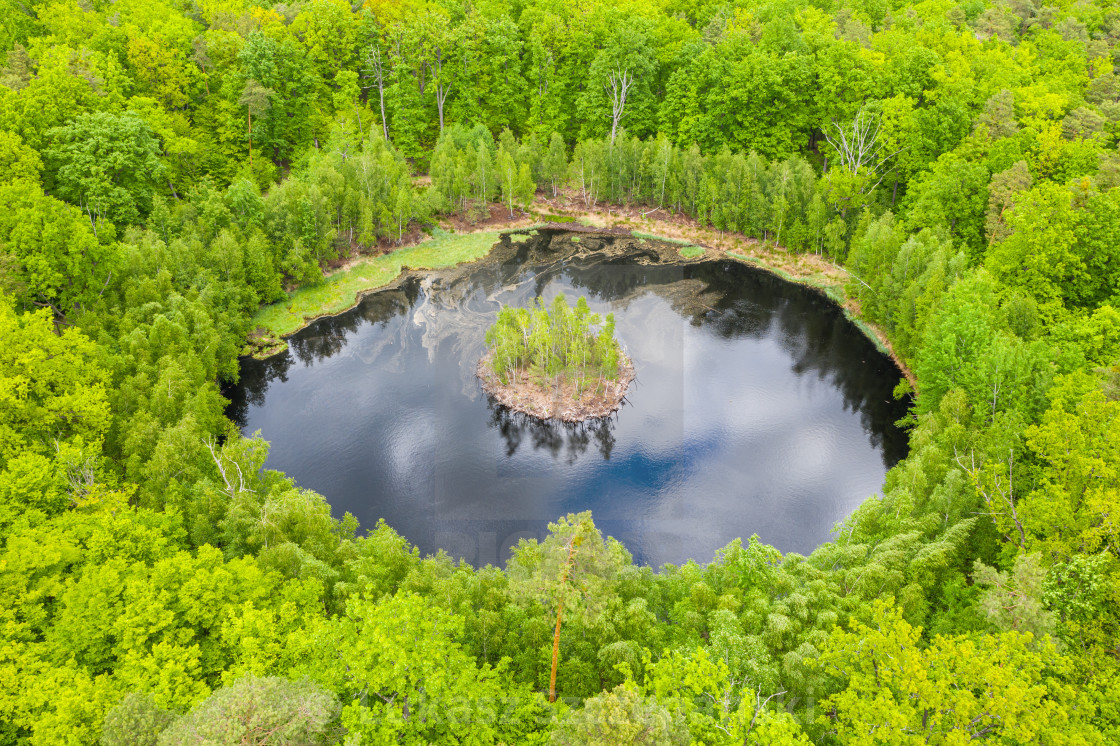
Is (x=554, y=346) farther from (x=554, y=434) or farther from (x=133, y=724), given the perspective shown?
(x=133, y=724)

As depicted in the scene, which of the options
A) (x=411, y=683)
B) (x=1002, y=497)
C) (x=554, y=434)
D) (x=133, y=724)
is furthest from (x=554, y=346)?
(x=133, y=724)

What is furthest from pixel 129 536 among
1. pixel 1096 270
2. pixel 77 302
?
pixel 1096 270

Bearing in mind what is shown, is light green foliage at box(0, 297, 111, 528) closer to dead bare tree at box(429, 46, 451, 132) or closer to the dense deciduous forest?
the dense deciduous forest

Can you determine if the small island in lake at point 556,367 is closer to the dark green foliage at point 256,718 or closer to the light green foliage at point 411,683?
the light green foliage at point 411,683

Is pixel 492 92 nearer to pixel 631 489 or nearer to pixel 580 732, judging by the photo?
pixel 631 489

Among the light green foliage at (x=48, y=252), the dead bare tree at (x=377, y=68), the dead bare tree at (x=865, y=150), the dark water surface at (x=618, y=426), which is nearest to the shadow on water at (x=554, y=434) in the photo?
the dark water surface at (x=618, y=426)

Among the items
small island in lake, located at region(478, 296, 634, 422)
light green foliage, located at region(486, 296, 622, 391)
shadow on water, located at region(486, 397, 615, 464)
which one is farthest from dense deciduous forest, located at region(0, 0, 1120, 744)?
light green foliage, located at region(486, 296, 622, 391)
